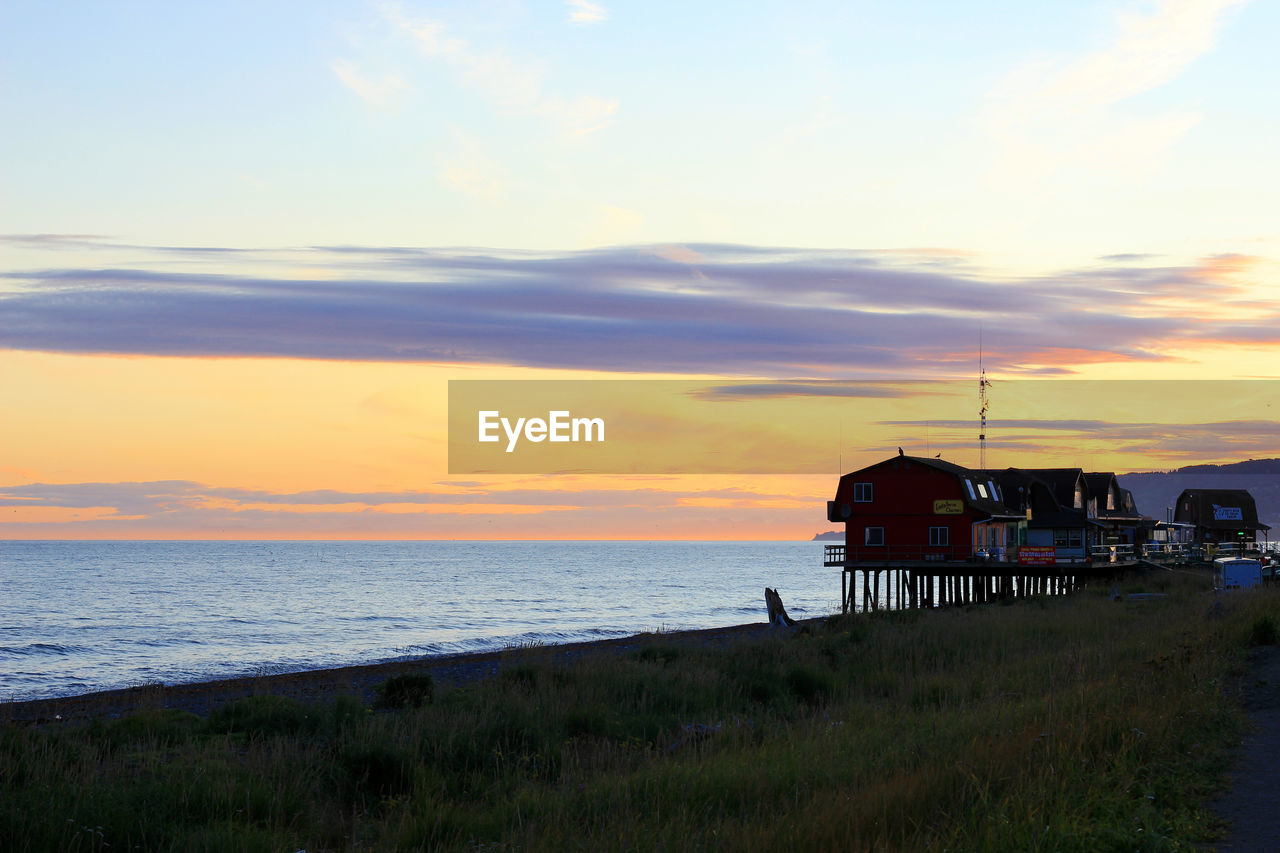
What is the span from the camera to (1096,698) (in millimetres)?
14289

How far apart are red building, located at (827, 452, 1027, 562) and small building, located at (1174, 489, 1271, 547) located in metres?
49.1

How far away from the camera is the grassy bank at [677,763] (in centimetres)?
945

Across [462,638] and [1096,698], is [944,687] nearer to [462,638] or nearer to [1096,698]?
[1096,698]

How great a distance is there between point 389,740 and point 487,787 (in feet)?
8.47

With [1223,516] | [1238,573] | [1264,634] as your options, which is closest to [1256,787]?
[1264,634]

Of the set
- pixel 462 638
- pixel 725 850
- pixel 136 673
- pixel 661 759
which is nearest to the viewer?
pixel 725 850

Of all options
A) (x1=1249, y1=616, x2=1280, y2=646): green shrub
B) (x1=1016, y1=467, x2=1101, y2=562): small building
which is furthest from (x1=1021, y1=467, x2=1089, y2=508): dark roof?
(x1=1249, y1=616, x2=1280, y2=646): green shrub

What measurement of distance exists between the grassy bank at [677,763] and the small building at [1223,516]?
88.3 m

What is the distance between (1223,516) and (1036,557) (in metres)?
53.4

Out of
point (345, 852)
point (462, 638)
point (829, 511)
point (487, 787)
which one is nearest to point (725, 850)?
point (345, 852)

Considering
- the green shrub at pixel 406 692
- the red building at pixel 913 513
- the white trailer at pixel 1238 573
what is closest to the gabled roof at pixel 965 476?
the red building at pixel 913 513

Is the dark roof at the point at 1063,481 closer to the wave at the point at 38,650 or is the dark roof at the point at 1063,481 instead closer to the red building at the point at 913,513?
the red building at the point at 913,513

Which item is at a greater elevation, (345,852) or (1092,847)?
(1092,847)

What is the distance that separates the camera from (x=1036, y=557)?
196ft
